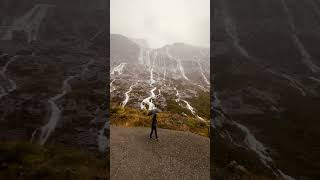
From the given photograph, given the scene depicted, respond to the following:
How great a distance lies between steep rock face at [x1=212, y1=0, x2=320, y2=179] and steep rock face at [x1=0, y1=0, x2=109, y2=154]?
1567 cm

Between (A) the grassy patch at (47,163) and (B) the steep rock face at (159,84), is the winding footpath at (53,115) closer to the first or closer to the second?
(A) the grassy patch at (47,163)

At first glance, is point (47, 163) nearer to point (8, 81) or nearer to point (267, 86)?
point (8, 81)

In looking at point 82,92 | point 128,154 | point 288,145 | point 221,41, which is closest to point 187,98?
point 221,41

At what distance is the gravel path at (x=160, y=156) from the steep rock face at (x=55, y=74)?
2996mm

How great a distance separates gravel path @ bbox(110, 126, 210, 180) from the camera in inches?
976

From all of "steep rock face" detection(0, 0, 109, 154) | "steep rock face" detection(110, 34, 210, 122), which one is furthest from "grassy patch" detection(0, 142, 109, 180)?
"steep rock face" detection(110, 34, 210, 122)

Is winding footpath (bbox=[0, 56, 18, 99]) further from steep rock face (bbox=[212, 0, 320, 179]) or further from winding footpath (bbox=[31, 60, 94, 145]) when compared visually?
steep rock face (bbox=[212, 0, 320, 179])

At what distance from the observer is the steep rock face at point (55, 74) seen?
3788 cm

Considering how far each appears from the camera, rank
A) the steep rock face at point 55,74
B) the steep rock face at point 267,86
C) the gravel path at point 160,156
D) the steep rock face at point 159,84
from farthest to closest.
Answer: the steep rock face at point 159,84 → the steep rock face at point 55,74 → the steep rock face at point 267,86 → the gravel path at point 160,156

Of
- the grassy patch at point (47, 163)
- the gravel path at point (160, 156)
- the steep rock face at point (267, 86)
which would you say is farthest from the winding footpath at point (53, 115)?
the steep rock face at point (267, 86)

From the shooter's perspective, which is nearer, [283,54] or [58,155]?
[58,155]

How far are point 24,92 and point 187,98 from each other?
72471 millimetres

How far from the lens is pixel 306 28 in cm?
5753

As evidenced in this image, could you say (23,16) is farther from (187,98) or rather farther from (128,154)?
(187,98)
